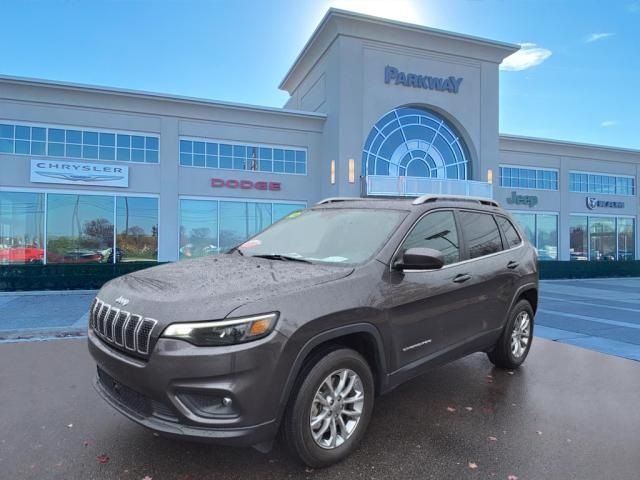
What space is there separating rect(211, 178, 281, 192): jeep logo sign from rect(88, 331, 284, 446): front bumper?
17528 mm

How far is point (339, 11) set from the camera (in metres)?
19.8

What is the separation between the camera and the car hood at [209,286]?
259 centimetres

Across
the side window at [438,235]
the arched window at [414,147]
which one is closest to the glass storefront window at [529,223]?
the arched window at [414,147]

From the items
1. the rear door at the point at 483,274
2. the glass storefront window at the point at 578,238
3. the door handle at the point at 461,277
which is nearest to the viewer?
the door handle at the point at 461,277

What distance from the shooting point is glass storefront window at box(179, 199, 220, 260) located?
19172 millimetres

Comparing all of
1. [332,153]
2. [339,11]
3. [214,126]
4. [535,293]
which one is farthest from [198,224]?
[535,293]

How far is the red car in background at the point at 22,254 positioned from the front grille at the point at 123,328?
16913 millimetres

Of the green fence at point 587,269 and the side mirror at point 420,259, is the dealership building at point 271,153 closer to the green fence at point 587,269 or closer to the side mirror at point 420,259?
the green fence at point 587,269

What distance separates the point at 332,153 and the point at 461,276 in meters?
17.1

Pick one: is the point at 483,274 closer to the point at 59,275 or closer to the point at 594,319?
the point at 594,319

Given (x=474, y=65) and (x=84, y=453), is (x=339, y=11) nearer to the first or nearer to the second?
(x=474, y=65)

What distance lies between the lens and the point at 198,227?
63.5 feet

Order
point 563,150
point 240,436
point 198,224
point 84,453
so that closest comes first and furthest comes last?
1. point 240,436
2. point 84,453
3. point 198,224
4. point 563,150

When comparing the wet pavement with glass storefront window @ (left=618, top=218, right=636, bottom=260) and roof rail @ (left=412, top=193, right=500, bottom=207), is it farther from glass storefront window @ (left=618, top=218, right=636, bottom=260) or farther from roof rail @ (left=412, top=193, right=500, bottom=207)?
glass storefront window @ (left=618, top=218, right=636, bottom=260)
